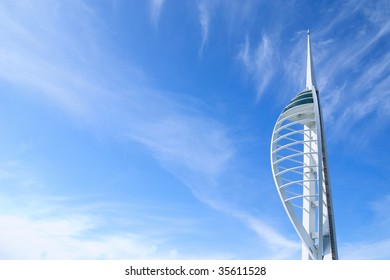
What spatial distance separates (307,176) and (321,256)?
9971 mm

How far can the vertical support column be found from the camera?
121 ft

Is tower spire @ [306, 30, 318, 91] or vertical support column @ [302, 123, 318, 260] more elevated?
tower spire @ [306, 30, 318, 91]

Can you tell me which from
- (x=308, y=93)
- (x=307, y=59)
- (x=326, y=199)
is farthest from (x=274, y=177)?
(x=307, y=59)

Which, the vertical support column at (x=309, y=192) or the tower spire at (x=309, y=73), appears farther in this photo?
the tower spire at (x=309, y=73)

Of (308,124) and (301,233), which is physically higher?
(308,124)

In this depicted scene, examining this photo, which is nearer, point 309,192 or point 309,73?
point 309,192

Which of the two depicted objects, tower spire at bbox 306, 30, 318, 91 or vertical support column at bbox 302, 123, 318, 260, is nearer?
vertical support column at bbox 302, 123, 318, 260

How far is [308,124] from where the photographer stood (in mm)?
44844

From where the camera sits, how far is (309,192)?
39062 millimetres

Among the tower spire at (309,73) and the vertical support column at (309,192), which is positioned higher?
the tower spire at (309,73)

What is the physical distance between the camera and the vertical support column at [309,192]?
36.9 m

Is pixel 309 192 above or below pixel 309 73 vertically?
below

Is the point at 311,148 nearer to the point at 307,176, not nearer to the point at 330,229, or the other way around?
the point at 307,176
